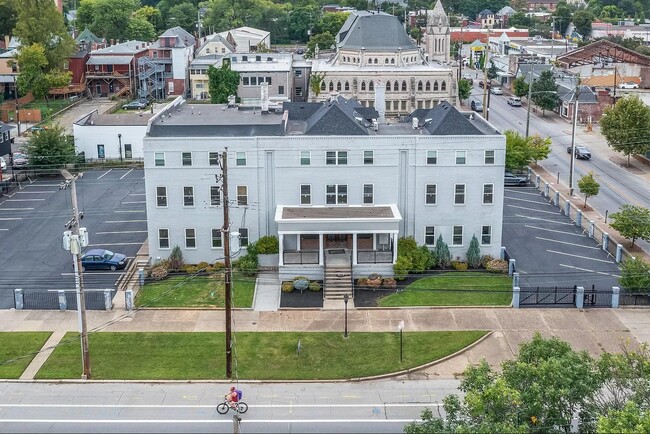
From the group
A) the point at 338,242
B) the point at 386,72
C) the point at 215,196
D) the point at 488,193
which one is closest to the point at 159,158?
the point at 215,196

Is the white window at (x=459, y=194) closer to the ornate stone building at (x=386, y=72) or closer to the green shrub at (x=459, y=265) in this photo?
the green shrub at (x=459, y=265)

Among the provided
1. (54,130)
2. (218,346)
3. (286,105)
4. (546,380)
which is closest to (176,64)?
(54,130)

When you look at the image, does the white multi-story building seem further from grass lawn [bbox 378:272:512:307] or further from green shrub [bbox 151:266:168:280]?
grass lawn [bbox 378:272:512:307]

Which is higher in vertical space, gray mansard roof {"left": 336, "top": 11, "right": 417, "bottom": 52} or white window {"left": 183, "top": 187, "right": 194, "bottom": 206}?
gray mansard roof {"left": 336, "top": 11, "right": 417, "bottom": 52}

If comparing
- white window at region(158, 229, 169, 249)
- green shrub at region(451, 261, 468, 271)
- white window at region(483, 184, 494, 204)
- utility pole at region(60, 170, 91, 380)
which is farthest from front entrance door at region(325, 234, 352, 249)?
utility pole at region(60, 170, 91, 380)

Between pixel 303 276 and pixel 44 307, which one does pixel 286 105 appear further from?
pixel 44 307

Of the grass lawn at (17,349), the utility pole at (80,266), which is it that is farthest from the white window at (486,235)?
the grass lawn at (17,349)
